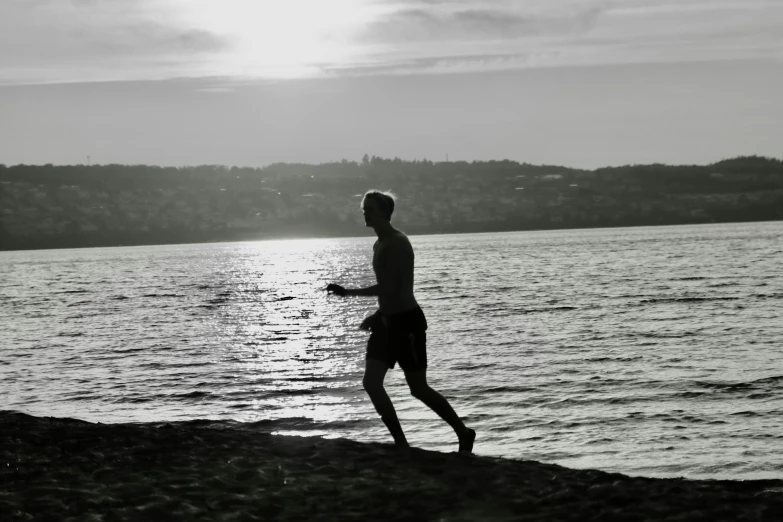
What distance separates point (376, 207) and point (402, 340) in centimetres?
124

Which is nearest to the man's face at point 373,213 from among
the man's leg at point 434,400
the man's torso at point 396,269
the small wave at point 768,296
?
the man's torso at point 396,269

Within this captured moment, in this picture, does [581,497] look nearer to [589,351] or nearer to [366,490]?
[366,490]

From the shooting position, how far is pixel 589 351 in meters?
22.4

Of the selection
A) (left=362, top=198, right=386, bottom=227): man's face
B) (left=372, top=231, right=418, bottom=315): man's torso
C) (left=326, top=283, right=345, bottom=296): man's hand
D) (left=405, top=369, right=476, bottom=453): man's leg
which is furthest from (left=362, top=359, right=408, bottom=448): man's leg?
(left=362, top=198, right=386, bottom=227): man's face

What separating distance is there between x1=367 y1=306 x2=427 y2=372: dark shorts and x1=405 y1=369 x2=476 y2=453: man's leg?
3.3 inches

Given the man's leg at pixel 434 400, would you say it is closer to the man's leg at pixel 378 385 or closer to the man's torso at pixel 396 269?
the man's leg at pixel 378 385

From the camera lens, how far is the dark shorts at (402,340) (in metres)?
7.98

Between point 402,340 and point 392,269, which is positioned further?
point 402,340

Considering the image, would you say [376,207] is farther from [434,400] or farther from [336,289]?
[434,400]

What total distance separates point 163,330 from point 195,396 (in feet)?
55.0

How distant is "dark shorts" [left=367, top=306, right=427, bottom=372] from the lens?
7.98 metres

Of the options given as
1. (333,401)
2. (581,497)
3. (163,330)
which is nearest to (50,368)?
(333,401)

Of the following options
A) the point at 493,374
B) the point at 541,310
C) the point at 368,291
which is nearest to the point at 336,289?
the point at 368,291

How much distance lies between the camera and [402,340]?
7988mm
